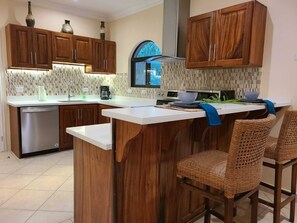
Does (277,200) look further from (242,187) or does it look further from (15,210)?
(15,210)

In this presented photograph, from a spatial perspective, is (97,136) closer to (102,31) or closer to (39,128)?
(39,128)

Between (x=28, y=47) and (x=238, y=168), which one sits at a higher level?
(x=28, y=47)

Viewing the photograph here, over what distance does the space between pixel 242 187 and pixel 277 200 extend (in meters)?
0.83

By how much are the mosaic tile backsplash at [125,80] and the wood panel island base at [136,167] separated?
3.55 feet

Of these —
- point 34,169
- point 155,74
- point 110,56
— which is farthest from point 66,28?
point 34,169

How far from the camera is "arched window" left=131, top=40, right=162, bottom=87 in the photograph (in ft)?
14.0

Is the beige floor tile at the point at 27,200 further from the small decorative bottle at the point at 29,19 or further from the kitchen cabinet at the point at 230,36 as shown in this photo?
the small decorative bottle at the point at 29,19

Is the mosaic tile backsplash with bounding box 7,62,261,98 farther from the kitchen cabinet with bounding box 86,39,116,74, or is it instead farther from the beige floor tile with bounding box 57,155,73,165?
the beige floor tile with bounding box 57,155,73,165

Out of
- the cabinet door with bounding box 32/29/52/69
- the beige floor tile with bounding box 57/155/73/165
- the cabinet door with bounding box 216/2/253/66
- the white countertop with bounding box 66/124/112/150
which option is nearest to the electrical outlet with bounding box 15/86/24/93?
the cabinet door with bounding box 32/29/52/69

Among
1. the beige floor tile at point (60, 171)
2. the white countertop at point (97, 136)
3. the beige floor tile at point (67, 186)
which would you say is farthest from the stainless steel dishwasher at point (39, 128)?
the white countertop at point (97, 136)

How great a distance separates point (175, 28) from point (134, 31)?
145 cm

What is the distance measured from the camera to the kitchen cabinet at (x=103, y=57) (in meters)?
4.58

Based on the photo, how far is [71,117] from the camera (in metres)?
4.07

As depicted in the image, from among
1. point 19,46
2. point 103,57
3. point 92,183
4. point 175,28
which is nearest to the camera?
point 92,183
